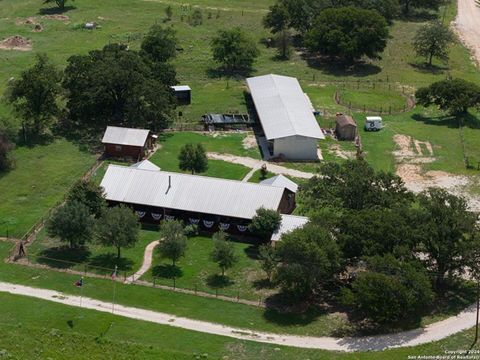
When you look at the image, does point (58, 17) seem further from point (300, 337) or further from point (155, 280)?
point (300, 337)

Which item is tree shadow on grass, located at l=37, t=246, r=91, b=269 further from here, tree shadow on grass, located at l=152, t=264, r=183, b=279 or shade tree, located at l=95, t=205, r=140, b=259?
tree shadow on grass, located at l=152, t=264, r=183, b=279

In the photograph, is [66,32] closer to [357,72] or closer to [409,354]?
[357,72]

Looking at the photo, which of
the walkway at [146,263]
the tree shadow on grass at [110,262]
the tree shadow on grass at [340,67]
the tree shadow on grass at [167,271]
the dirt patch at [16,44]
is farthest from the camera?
the dirt patch at [16,44]

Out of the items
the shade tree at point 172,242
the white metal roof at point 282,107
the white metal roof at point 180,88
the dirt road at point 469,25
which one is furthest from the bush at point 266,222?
the dirt road at point 469,25

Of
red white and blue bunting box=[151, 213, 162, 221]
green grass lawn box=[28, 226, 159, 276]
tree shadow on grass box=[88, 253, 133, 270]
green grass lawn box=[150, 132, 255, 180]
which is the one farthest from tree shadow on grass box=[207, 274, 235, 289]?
green grass lawn box=[150, 132, 255, 180]

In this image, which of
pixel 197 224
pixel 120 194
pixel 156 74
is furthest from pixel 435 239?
pixel 156 74

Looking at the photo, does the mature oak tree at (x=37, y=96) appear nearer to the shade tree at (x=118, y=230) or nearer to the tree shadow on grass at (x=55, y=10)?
the shade tree at (x=118, y=230)

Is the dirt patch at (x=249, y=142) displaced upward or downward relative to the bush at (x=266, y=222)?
downward
